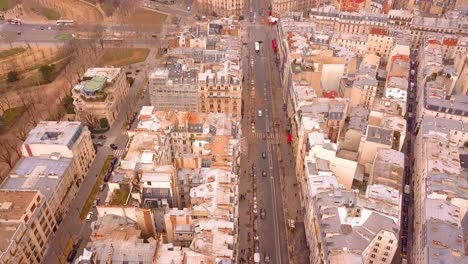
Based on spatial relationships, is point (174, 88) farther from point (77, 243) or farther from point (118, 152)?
point (77, 243)

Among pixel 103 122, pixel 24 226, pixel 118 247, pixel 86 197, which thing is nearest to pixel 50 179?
pixel 86 197

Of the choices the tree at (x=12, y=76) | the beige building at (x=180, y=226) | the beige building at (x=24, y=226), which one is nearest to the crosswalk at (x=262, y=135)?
the beige building at (x=180, y=226)

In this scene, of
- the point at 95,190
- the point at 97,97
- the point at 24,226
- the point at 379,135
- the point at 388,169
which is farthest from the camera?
the point at 97,97

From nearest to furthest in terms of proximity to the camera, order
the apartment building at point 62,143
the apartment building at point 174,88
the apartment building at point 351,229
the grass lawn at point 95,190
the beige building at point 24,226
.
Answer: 1. the apartment building at point 351,229
2. the beige building at point 24,226
3. the grass lawn at point 95,190
4. the apartment building at point 62,143
5. the apartment building at point 174,88

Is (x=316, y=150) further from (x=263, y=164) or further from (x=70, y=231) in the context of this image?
(x=70, y=231)

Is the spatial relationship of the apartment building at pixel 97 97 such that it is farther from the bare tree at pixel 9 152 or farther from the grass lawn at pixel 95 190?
the bare tree at pixel 9 152
